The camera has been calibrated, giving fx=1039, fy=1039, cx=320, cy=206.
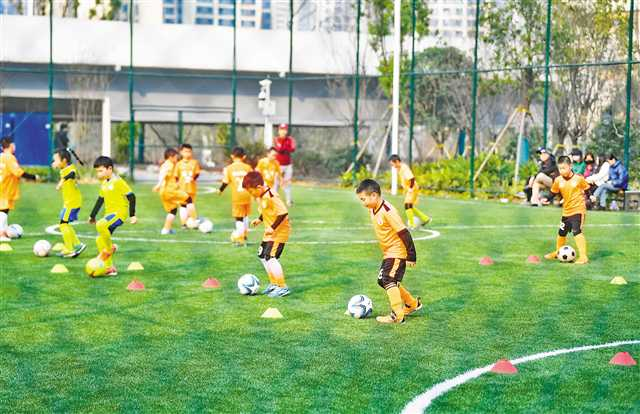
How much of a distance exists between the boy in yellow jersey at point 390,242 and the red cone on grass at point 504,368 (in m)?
1.93

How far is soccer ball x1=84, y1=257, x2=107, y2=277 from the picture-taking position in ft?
42.4

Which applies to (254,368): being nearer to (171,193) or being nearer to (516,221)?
(171,193)

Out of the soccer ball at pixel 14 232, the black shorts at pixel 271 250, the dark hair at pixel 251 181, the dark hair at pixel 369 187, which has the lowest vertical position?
the soccer ball at pixel 14 232

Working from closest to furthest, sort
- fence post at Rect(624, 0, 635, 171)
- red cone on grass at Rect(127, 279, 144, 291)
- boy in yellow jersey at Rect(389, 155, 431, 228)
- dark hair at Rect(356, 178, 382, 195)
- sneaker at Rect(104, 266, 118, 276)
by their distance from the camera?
dark hair at Rect(356, 178, 382, 195) → red cone on grass at Rect(127, 279, 144, 291) → sneaker at Rect(104, 266, 118, 276) → boy in yellow jersey at Rect(389, 155, 431, 228) → fence post at Rect(624, 0, 635, 171)

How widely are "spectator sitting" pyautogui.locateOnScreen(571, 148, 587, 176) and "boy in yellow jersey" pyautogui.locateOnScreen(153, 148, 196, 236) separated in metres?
9.13

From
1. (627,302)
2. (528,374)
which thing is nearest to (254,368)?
(528,374)

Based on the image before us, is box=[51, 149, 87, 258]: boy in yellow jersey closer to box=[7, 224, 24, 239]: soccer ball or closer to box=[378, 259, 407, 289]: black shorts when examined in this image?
box=[7, 224, 24, 239]: soccer ball

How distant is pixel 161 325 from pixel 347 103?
30.9 metres

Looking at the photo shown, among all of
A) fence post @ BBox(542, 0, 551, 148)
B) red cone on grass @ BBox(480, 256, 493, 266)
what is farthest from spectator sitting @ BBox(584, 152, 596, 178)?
red cone on grass @ BBox(480, 256, 493, 266)

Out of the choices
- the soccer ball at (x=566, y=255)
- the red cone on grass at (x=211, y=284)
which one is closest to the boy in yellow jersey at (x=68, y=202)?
the red cone on grass at (x=211, y=284)

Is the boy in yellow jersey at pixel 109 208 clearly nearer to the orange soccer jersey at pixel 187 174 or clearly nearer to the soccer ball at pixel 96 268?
the soccer ball at pixel 96 268

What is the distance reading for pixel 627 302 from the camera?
37.4 ft

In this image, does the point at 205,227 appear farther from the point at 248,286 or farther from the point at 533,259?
the point at 248,286

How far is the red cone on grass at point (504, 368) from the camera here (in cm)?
797
